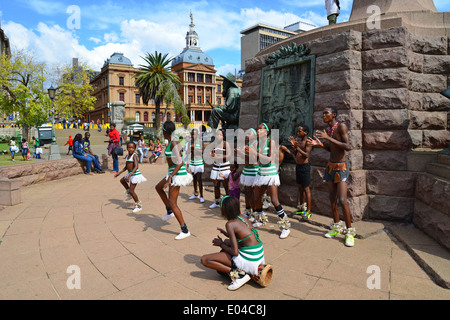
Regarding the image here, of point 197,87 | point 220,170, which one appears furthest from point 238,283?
point 197,87

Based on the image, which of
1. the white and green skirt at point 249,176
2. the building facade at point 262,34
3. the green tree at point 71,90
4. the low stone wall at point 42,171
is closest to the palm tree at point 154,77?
the green tree at point 71,90

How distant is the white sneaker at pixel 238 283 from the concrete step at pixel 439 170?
3.68m

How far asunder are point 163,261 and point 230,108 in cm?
616

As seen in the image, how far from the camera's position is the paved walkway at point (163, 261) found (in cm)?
323

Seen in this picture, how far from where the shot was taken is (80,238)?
4867 millimetres

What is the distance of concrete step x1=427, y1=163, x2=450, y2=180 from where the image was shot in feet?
15.2

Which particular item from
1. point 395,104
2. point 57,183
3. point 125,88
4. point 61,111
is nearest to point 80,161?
point 57,183

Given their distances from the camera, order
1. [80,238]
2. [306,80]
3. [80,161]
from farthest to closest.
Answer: [80,161] → [306,80] → [80,238]

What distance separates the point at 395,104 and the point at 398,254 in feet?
9.39

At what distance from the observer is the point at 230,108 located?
9.25 m

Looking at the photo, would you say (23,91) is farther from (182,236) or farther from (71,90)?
(182,236)

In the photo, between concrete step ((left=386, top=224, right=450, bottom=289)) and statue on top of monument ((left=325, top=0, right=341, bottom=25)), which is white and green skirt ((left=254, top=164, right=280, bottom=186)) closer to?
concrete step ((left=386, top=224, right=450, bottom=289))

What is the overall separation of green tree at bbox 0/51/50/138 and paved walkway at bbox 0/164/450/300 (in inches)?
705

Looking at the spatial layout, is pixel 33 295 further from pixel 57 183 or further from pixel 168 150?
pixel 57 183
